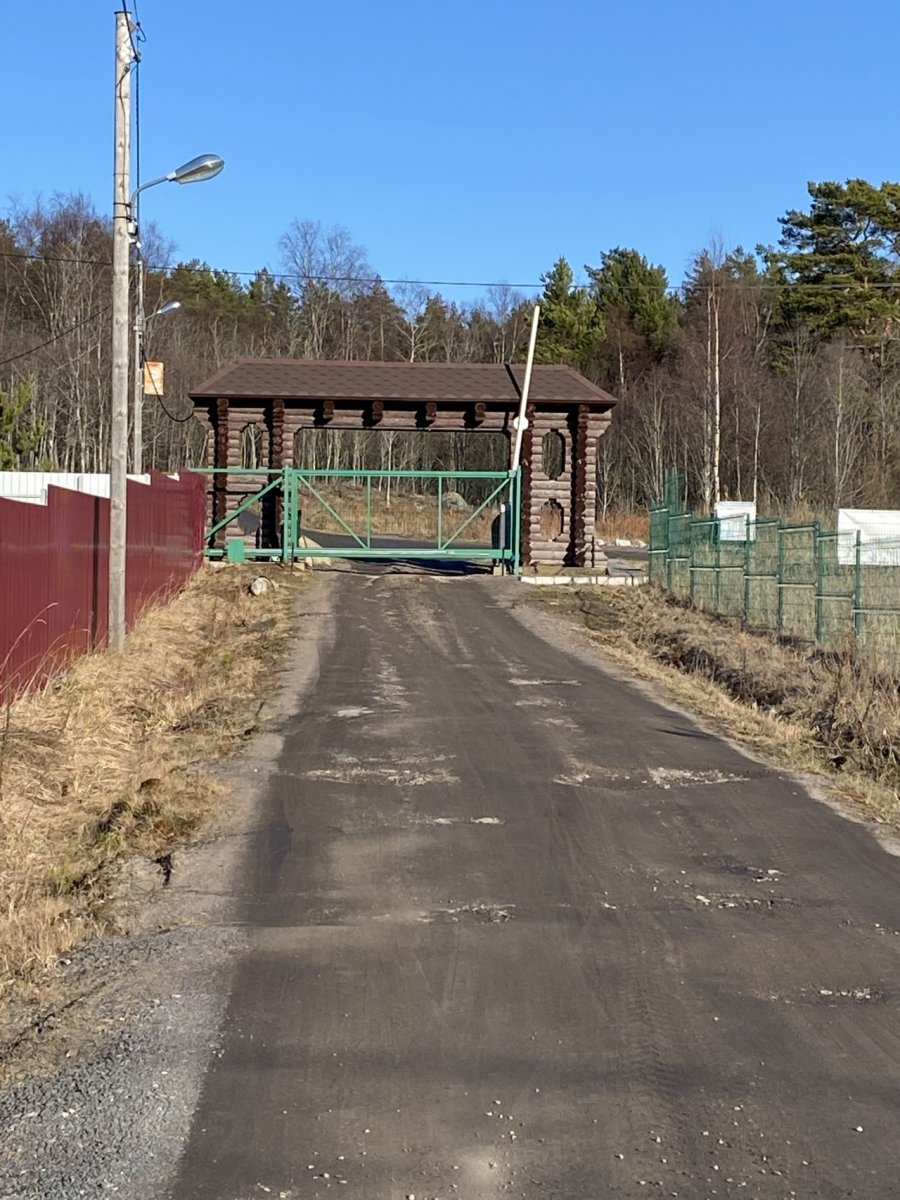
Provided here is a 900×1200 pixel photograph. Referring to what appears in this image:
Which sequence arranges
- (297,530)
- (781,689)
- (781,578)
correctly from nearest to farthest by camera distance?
(781,689)
(781,578)
(297,530)

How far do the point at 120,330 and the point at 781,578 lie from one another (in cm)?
999

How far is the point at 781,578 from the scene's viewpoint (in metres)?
19.5

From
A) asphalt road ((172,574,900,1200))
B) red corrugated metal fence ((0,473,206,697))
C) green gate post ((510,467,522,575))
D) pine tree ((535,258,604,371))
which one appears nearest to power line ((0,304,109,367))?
pine tree ((535,258,604,371))

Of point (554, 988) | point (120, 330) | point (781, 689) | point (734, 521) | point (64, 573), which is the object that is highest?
point (120, 330)

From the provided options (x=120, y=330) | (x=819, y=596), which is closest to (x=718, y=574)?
(x=819, y=596)

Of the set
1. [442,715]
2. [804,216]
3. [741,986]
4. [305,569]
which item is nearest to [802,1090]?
[741,986]

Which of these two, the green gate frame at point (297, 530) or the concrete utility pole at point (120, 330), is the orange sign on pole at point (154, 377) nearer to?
the green gate frame at point (297, 530)

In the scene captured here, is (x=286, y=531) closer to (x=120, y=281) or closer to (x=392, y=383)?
(x=392, y=383)

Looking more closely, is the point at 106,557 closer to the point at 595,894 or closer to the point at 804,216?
the point at 595,894

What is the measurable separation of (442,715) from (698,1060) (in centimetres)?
772

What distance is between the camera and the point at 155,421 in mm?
60875

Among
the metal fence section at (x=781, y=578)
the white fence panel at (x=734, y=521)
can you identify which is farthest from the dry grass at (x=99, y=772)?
the white fence panel at (x=734, y=521)

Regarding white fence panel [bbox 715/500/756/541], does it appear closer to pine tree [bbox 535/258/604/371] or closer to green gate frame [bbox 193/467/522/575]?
green gate frame [bbox 193/467/522/575]

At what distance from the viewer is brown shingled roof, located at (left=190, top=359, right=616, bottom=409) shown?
2762 cm
